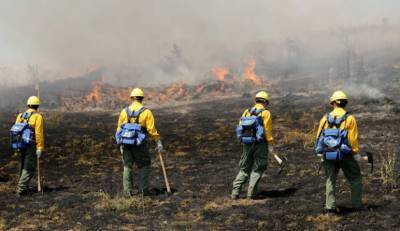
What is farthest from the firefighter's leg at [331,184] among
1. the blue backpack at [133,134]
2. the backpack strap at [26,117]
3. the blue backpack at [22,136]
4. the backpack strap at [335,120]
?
the backpack strap at [26,117]

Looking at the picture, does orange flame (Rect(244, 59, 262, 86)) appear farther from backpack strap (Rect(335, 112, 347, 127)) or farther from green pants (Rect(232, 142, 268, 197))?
backpack strap (Rect(335, 112, 347, 127))

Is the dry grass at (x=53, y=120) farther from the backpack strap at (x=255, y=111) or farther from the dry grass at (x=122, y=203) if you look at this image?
the backpack strap at (x=255, y=111)

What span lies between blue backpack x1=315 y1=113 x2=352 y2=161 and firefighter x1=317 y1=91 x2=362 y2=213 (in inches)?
1.3

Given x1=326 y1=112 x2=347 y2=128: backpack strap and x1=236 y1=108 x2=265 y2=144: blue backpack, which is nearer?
x1=326 y1=112 x2=347 y2=128: backpack strap

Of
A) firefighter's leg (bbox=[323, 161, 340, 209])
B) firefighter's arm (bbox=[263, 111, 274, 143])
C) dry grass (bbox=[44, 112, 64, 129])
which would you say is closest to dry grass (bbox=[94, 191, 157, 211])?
firefighter's arm (bbox=[263, 111, 274, 143])

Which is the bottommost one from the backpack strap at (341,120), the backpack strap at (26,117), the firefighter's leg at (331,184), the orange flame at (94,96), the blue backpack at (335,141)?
the firefighter's leg at (331,184)

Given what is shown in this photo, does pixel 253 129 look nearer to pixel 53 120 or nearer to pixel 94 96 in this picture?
pixel 53 120

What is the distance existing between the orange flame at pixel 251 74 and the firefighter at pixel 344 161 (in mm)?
38057

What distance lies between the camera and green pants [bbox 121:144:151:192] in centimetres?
1134

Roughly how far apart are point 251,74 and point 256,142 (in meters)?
41.1

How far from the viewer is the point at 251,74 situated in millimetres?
51250

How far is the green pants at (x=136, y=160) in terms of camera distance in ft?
37.2

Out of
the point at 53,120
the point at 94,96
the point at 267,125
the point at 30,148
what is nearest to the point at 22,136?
the point at 30,148

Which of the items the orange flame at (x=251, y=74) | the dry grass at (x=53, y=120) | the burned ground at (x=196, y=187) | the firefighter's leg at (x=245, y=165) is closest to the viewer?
the burned ground at (x=196, y=187)
